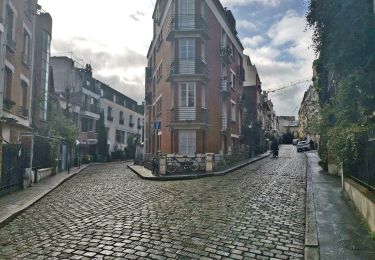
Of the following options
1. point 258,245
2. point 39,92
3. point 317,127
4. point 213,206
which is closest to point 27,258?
point 258,245

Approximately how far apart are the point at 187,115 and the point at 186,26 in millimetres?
6640

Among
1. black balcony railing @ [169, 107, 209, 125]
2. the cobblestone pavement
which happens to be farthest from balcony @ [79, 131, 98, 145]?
the cobblestone pavement

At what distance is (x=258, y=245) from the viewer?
6203mm

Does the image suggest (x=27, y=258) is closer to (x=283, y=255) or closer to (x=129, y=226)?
(x=129, y=226)

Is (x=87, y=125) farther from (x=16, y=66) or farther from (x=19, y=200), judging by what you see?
(x=19, y=200)

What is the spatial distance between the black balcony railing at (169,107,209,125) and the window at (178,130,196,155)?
85 cm

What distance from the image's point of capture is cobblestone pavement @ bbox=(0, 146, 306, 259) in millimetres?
5883

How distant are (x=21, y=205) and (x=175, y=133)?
14.9 m

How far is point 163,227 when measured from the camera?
7.41 meters

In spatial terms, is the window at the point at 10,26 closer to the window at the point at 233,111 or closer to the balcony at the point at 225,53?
the balcony at the point at 225,53

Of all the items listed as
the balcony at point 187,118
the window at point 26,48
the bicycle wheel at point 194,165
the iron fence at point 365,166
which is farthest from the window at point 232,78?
the iron fence at point 365,166

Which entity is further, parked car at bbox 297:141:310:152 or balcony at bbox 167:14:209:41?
parked car at bbox 297:141:310:152

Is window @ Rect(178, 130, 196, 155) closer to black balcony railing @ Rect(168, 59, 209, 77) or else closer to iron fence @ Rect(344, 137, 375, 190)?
black balcony railing @ Rect(168, 59, 209, 77)

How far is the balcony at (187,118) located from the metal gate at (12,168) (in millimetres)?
11694
